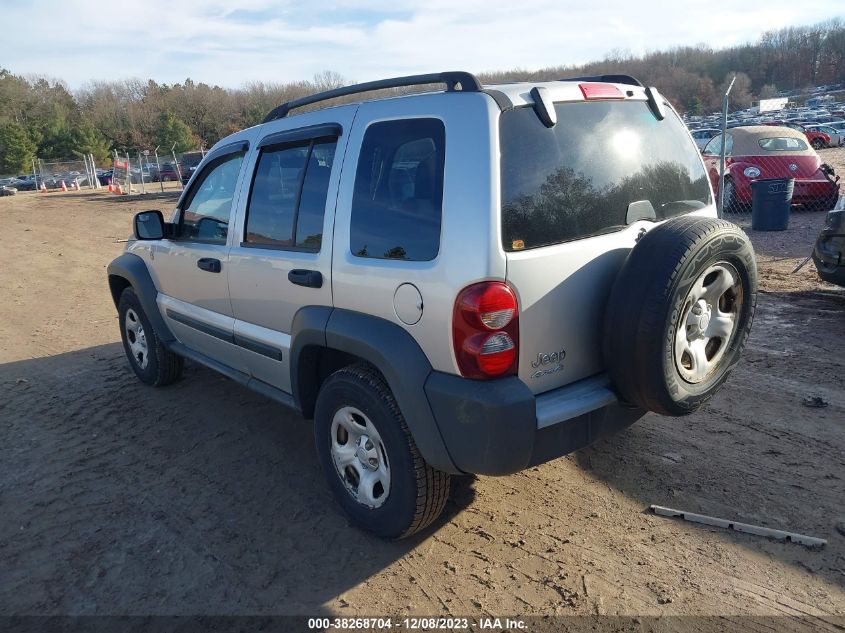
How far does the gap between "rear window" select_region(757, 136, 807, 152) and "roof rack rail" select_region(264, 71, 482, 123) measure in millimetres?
10763

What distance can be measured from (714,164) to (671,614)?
1134cm

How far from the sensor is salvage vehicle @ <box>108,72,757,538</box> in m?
2.58

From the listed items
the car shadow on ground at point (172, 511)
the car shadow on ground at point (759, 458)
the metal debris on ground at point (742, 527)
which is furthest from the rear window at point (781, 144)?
the car shadow on ground at point (172, 511)

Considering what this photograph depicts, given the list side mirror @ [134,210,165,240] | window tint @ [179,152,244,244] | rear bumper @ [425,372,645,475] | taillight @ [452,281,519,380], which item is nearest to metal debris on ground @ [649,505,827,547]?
rear bumper @ [425,372,645,475]

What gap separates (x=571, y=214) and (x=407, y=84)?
103 cm

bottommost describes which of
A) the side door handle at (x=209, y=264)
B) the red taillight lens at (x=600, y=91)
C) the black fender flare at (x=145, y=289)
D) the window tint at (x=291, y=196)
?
the black fender flare at (x=145, y=289)

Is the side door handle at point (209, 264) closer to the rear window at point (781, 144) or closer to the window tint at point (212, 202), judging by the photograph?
the window tint at point (212, 202)

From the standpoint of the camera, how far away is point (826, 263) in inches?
240

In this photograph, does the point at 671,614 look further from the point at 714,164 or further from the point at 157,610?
the point at 714,164

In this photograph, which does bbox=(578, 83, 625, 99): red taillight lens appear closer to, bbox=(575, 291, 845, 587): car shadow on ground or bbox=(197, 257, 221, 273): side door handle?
bbox=(575, 291, 845, 587): car shadow on ground

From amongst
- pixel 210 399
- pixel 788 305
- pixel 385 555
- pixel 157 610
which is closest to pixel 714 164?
pixel 788 305

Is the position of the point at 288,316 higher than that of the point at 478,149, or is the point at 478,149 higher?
the point at 478,149

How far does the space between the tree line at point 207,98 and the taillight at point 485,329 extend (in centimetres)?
3188

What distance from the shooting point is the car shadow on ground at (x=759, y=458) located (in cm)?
310
